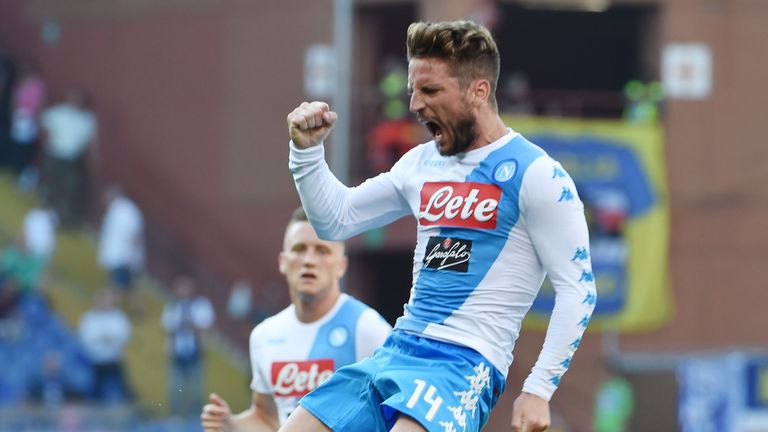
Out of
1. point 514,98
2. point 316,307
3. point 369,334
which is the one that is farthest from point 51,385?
point 369,334

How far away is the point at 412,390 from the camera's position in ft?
18.1

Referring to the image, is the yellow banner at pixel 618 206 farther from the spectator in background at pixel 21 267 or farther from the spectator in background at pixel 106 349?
the spectator in background at pixel 21 267

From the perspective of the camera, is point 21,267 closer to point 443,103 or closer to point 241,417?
point 241,417

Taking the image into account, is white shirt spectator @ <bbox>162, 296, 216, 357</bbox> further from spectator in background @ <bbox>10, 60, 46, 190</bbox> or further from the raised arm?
the raised arm

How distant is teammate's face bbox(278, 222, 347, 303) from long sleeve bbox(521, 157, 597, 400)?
89.4 inches

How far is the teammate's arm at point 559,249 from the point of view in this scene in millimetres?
5551

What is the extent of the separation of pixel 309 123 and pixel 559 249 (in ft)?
3.46

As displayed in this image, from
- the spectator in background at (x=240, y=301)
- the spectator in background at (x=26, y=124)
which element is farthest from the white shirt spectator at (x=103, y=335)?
the spectator in background at (x=26, y=124)

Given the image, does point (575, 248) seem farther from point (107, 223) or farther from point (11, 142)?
point (11, 142)

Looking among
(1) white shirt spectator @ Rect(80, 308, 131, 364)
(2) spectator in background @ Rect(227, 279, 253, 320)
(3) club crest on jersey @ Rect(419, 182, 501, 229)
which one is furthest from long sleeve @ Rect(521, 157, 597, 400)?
(2) spectator in background @ Rect(227, 279, 253, 320)

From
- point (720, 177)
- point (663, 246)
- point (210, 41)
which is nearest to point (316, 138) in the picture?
point (663, 246)

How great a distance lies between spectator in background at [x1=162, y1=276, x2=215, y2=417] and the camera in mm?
19609

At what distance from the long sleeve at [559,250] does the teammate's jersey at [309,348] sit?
77.7 inches

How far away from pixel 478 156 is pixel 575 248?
517mm
